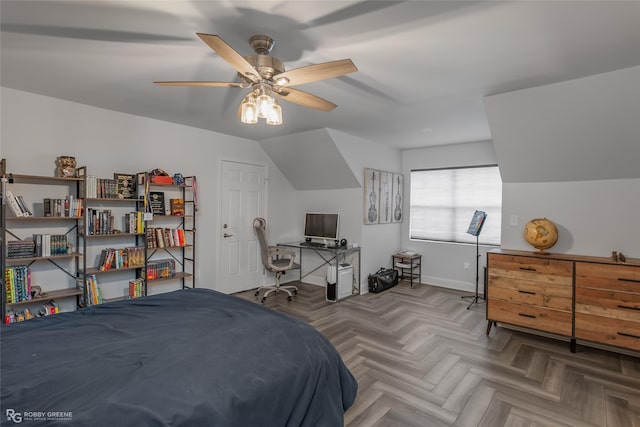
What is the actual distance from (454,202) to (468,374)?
330 centimetres

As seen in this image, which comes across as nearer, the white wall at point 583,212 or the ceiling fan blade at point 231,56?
the ceiling fan blade at point 231,56

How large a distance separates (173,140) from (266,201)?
177 cm

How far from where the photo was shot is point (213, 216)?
455 cm

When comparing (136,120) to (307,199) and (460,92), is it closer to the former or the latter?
(307,199)

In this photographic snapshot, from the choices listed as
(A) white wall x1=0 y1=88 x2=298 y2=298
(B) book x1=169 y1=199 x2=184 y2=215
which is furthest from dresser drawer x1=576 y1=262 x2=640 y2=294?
(B) book x1=169 y1=199 x2=184 y2=215

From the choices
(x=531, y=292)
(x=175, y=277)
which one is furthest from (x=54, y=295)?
(x=531, y=292)

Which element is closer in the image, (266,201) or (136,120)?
(136,120)

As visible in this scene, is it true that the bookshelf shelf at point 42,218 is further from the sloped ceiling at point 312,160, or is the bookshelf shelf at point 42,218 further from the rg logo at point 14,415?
the sloped ceiling at point 312,160

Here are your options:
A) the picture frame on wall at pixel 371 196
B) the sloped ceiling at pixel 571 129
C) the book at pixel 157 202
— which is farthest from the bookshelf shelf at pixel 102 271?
the sloped ceiling at pixel 571 129

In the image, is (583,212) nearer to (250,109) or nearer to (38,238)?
(250,109)

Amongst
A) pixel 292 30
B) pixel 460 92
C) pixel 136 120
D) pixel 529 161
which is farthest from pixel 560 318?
pixel 136 120

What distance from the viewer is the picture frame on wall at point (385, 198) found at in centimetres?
530

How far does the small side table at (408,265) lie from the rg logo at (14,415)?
495cm

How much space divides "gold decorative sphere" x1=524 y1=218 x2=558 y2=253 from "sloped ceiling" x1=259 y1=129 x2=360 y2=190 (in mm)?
2383
